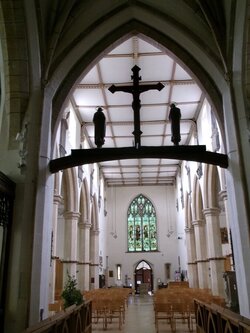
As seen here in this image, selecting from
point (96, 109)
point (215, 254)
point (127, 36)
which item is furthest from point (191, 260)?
point (127, 36)

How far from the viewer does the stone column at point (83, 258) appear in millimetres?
18672

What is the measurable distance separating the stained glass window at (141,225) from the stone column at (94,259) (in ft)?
22.3

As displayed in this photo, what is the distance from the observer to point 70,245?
51.5 feet

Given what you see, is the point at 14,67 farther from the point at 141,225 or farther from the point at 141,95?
the point at 141,225

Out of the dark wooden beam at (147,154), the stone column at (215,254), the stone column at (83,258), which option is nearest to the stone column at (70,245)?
the stone column at (83,258)

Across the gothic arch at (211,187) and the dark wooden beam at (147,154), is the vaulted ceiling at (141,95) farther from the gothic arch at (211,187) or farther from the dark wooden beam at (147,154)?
the gothic arch at (211,187)

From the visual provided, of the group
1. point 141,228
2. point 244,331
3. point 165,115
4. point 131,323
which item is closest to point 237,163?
point 244,331

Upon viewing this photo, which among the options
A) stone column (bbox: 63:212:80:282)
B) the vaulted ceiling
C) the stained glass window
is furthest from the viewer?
the stained glass window

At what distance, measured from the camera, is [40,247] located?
6434 millimetres

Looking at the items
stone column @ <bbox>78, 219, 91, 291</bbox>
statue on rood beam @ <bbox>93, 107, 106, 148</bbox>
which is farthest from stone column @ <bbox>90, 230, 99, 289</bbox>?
statue on rood beam @ <bbox>93, 107, 106, 148</bbox>

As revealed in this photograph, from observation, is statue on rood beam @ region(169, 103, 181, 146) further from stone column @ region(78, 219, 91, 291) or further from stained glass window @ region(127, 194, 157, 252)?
stained glass window @ region(127, 194, 157, 252)

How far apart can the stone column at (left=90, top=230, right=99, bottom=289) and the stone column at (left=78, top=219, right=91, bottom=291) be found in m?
2.86

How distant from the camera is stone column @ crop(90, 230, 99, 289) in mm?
21891

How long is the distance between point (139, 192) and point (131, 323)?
64.9 ft
